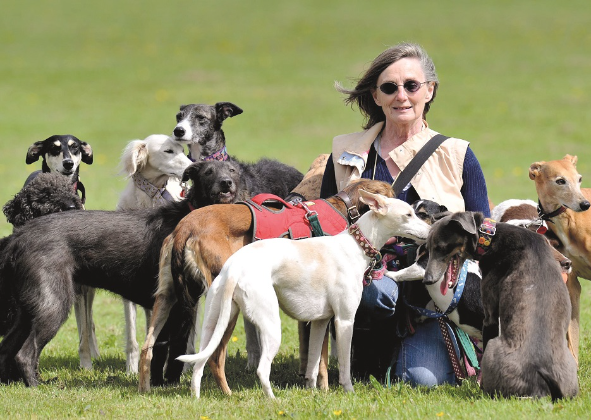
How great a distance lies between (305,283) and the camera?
5352mm

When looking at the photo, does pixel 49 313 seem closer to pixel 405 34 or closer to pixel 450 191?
pixel 450 191

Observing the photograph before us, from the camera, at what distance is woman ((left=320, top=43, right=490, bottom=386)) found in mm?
6031

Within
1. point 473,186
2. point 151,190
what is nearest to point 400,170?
point 473,186

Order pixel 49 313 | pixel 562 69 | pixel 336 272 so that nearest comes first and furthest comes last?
pixel 336 272
pixel 49 313
pixel 562 69

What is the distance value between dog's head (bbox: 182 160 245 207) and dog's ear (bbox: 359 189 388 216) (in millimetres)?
1225

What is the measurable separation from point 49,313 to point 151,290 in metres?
0.76

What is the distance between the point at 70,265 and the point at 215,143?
2239 mm

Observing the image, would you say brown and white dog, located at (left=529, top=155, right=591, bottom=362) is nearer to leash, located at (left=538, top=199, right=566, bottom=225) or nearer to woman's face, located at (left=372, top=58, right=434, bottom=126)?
leash, located at (left=538, top=199, right=566, bottom=225)

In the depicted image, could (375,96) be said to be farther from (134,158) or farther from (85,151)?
(85,151)

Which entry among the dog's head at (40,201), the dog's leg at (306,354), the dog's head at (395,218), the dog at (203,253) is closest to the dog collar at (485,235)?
the dog's head at (395,218)

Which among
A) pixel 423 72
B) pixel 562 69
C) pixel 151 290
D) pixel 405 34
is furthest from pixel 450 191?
pixel 405 34

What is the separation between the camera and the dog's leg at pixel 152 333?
5.69m

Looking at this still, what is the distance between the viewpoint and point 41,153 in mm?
7305

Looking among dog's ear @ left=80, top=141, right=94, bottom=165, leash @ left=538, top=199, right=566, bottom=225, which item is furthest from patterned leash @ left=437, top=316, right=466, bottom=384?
dog's ear @ left=80, top=141, right=94, bottom=165
